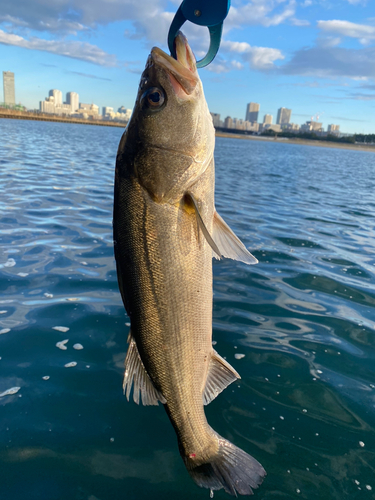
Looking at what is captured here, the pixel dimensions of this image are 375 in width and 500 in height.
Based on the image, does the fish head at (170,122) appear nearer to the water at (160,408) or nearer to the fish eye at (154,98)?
the fish eye at (154,98)

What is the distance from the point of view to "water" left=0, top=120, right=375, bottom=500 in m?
3.27

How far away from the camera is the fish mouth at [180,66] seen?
243 centimetres

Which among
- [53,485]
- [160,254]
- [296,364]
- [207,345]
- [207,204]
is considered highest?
[207,204]

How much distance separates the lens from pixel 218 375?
9.37 feet

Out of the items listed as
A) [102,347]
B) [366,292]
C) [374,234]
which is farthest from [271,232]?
[102,347]

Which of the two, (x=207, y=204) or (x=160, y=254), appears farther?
(x=207, y=204)

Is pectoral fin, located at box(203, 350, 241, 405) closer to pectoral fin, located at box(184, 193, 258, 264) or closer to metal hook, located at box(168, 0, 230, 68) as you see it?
pectoral fin, located at box(184, 193, 258, 264)

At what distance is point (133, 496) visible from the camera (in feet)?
10.1

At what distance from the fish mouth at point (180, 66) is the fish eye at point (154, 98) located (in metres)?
0.11

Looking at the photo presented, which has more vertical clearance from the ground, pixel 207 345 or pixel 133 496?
pixel 207 345

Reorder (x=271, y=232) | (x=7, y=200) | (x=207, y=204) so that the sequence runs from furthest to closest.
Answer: (x=7, y=200), (x=271, y=232), (x=207, y=204)

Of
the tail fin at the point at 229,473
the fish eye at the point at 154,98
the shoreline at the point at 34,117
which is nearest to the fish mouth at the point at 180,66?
the fish eye at the point at 154,98

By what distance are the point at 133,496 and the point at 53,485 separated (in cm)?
70

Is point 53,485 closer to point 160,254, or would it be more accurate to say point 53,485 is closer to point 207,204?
point 160,254
